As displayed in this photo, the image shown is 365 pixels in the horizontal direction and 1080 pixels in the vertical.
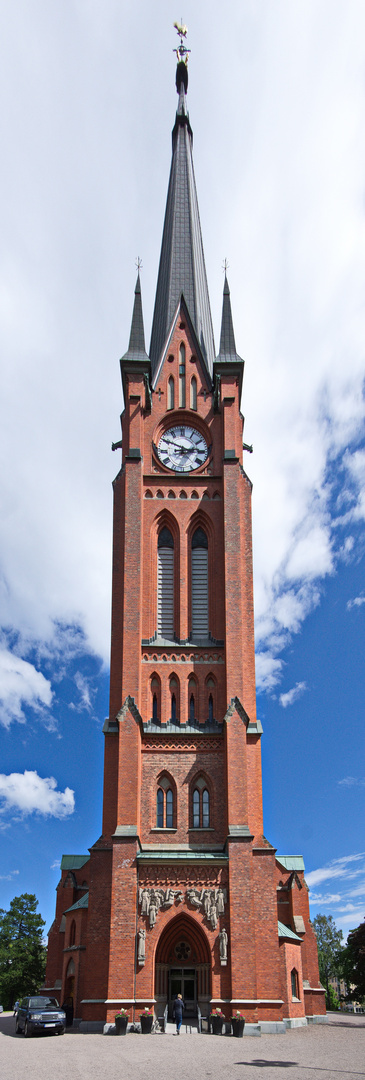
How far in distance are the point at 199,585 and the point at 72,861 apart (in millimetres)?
20098

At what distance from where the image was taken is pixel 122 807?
30.8 metres

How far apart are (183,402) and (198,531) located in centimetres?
644

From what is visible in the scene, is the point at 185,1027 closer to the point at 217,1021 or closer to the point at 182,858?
the point at 217,1021

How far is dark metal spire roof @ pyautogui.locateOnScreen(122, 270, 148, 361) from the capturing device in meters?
39.7

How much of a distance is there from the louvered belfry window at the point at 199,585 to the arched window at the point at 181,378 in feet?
21.3

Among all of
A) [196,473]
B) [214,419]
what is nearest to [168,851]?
[196,473]

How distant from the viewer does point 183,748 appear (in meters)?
33.2

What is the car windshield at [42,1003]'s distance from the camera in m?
27.8

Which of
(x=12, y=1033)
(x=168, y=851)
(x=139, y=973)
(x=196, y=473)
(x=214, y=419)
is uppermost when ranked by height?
(x=214, y=419)

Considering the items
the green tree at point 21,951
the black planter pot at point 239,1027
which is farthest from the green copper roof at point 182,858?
the green tree at point 21,951

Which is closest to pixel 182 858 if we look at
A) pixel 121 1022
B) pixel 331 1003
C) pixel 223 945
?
pixel 223 945

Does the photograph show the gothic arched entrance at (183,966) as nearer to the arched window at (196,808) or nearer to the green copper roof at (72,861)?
the arched window at (196,808)

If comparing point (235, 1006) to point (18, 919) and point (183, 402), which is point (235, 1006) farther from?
point (18, 919)

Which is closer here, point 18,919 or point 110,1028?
point 110,1028
